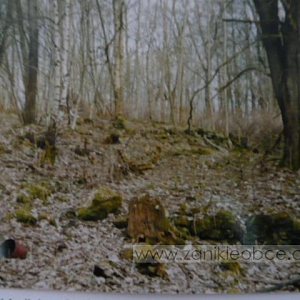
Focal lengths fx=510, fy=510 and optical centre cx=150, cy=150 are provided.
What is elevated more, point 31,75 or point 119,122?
point 31,75

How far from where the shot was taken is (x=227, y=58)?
108 inches

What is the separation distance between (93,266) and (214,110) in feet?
3.42

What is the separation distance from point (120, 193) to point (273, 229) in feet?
2.75

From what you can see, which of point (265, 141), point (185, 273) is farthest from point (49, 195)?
point (265, 141)

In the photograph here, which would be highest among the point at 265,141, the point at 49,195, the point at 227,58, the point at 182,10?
the point at 182,10

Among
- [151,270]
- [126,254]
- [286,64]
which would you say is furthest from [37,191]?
[286,64]

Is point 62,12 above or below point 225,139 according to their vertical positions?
above

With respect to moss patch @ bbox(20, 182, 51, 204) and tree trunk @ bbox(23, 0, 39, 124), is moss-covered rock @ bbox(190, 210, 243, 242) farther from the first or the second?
tree trunk @ bbox(23, 0, 39, 124)

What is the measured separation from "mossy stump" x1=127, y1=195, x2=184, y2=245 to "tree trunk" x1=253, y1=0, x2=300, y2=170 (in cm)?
72

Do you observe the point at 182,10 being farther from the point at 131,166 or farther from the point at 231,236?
the point at 231,236

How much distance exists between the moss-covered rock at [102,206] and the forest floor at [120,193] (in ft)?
0.09

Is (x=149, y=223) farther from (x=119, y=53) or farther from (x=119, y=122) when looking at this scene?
(x=119, y=53)

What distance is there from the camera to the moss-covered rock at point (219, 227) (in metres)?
2.70

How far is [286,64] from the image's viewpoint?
110 inches
